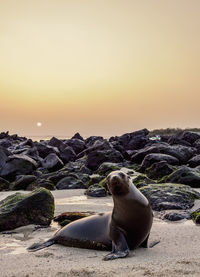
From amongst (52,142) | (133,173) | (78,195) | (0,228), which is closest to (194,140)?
(52,142)

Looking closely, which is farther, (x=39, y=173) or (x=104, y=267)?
(x=39, y=173)

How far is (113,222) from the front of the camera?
18.9 ft

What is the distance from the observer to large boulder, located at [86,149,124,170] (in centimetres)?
1742

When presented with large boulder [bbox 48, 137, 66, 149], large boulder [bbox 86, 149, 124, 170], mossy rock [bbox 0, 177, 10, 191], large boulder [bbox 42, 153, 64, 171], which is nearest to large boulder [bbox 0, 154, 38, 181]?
large boulder [bbox 42, 153, 64, 171]

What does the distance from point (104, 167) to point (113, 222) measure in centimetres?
989

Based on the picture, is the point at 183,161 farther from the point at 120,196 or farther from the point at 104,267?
the point at 104,267

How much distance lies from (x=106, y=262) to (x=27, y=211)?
302cm

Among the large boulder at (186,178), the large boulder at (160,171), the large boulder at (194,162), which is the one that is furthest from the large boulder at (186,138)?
the large boulder at (186,178)

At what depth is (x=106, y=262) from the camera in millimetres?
4855

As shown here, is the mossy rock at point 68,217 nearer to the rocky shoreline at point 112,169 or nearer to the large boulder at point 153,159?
the rocky shoreline at point 112,169

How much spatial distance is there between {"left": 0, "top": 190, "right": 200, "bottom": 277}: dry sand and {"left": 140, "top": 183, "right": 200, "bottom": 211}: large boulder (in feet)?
3.68

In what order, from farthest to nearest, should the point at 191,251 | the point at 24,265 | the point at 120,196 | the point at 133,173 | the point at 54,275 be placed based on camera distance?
1. the point at 133,173
2. the point at 120,196
3. the point at 191,251
4. the point at 24,265
5. the point at 54,275

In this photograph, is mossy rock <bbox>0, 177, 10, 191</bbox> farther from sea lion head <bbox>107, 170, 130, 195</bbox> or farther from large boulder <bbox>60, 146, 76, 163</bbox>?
sea lion head <bbox>107, 170, 130, 195</bbox>

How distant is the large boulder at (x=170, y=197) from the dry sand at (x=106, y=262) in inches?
44.1
